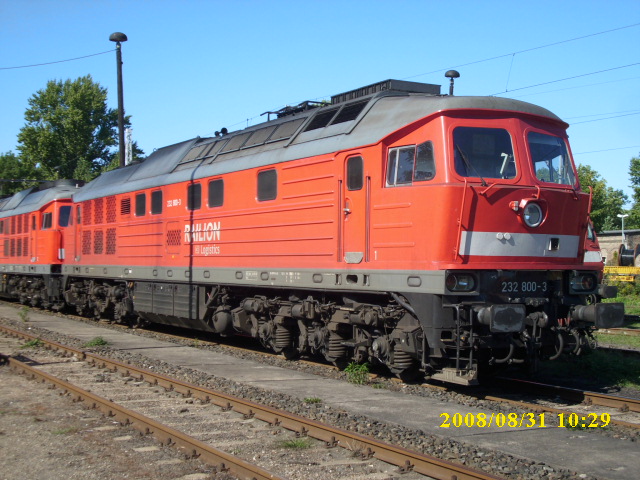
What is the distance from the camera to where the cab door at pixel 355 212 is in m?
9.84

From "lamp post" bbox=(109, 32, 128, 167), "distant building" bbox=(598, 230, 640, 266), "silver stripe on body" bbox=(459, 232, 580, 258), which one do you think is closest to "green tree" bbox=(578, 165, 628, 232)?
"distant building" bbox=(598, 230, 640, 266)

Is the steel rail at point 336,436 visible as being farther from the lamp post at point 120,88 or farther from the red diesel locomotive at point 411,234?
the lamp post at point 120,88

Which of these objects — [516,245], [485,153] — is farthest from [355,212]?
[516,245]

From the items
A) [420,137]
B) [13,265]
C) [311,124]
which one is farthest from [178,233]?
[13,265]

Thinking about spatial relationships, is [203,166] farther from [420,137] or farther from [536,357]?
[536,357]

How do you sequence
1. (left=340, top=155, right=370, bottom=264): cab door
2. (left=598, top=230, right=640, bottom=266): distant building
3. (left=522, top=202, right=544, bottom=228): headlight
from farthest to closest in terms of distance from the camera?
1. (left=598, top=230, right=640, bottom=266): distant building
2. (left=340, top=155, right=370, bottom=264): cab door
3. (left=522, top=202, right=544, bottom=228): headlight

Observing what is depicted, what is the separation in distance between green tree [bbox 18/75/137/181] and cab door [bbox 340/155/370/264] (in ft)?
168

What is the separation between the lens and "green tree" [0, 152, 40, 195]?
59.4 metres

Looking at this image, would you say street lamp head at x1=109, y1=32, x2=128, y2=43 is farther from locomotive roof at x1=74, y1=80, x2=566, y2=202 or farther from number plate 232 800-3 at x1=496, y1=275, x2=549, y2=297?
number plate 232 800-3 at x1=496, y1=275, x2=549, y2=297

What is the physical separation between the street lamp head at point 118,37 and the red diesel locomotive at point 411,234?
14.1 metres

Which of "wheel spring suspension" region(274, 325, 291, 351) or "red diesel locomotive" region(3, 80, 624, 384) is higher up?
"red diesel locomotive" region(3, 80, 624, 384)

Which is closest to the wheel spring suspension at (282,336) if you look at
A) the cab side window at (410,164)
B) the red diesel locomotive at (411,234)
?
the red diesel locomotive at (411,234)

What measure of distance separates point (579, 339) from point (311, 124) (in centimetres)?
555

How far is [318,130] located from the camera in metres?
11.3
